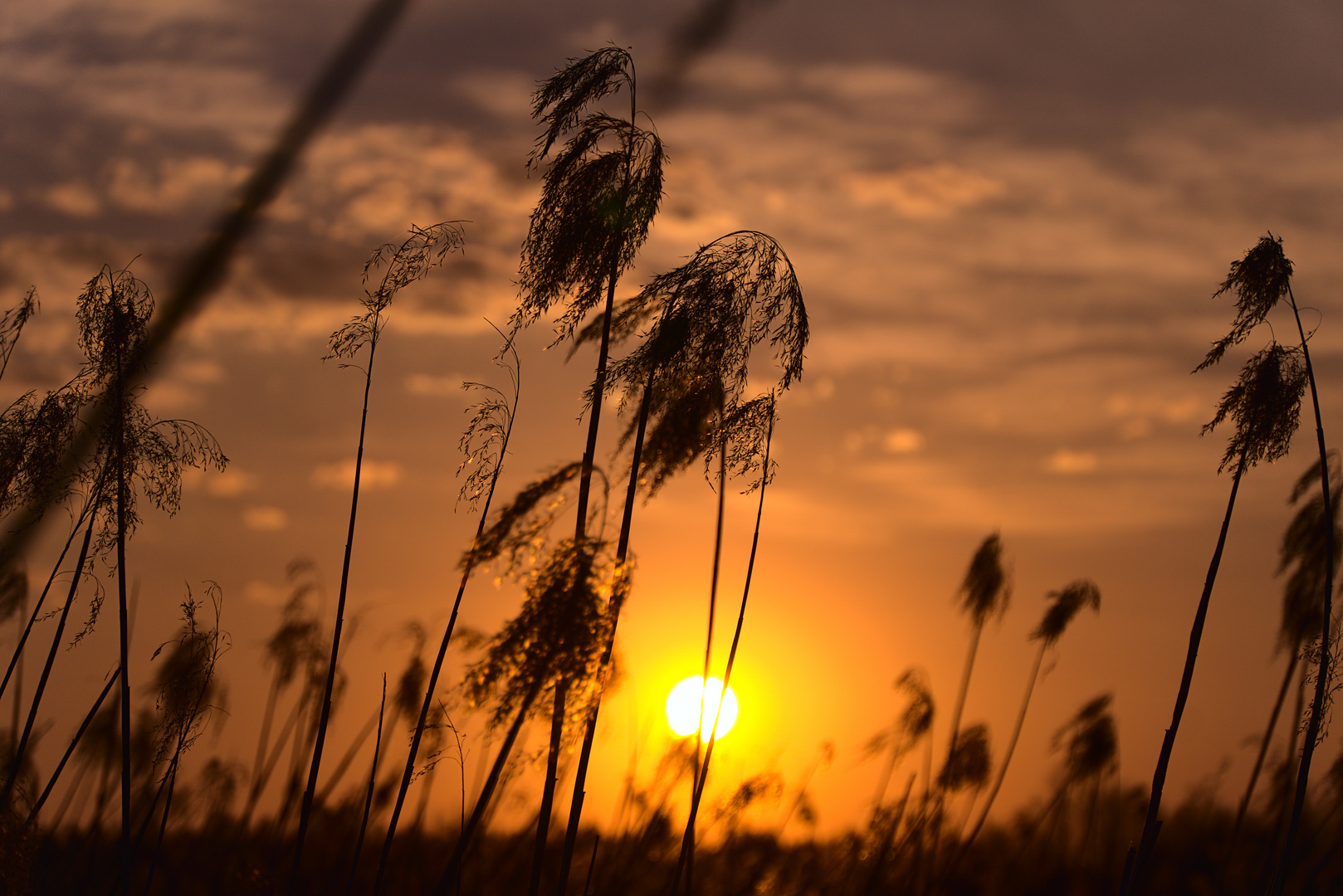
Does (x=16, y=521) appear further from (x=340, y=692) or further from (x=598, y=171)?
(x=340, y=692)

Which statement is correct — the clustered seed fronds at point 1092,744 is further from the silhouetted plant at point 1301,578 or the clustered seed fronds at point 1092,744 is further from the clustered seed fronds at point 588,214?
the clustered seed fronds at point 588,214

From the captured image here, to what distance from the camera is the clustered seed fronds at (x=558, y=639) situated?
336 centimetres

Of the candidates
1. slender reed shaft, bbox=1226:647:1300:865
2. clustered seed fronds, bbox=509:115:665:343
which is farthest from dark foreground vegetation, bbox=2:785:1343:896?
clustered seed fronds, bbox=509:115:665:343

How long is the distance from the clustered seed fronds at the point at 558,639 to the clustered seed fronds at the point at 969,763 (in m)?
6.19

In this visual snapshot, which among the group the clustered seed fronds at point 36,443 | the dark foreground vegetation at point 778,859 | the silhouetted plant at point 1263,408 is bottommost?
the dark foreground vegetation at point 778,859

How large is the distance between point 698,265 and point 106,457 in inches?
110

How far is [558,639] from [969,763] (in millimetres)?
6542

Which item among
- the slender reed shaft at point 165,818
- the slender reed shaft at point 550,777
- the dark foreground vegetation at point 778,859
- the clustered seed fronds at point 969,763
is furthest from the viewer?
the clustered seed fronds at point 969,763

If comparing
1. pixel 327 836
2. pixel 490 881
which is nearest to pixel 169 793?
pixel 490 881

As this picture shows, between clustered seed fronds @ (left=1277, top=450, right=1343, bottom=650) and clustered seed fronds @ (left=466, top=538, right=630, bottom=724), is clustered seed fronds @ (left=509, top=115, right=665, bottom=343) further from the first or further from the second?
clustered seed fronds @ (left=1277, top=450, right=1343, bottom=650)

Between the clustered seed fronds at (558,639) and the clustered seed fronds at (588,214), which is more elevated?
the clustered seed fronds at (588,214)

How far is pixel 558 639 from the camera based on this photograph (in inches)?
133

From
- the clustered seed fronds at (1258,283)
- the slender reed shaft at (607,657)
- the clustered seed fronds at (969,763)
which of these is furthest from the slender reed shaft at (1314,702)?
the clustered seed fronds at (969,763)

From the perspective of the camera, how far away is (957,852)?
299 inches
